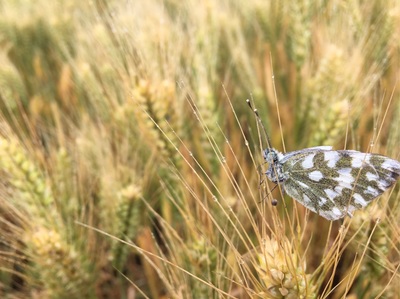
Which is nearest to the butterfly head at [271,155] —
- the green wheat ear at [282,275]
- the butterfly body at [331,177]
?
the butterfly body at [331,177]

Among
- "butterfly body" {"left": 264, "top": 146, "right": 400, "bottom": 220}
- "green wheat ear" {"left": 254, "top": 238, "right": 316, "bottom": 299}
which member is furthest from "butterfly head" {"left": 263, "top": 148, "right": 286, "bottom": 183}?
"green wheat ear" {"left": 254, "top": 238, "right": 316, "bottom": 299}

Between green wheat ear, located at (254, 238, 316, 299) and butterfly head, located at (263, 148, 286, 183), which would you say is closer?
green wheat ear, located at (254, 238, 316, 299)

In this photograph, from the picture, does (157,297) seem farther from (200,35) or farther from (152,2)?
(152,2)

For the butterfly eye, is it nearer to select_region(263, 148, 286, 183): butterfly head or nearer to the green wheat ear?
select_region(263, 148, 286, 183): butterfly head

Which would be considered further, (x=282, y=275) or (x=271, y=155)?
(x=271, y=155)

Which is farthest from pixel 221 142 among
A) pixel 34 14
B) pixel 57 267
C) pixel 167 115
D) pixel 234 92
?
pixel 34 14

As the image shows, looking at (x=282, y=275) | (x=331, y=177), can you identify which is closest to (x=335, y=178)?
(x=331, y=177)

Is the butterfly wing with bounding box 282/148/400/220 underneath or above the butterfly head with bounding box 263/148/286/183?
underneath

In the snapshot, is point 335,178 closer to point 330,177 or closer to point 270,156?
point 330,177
